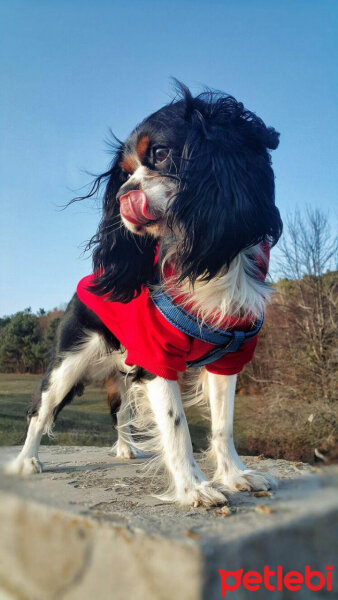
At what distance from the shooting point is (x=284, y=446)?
977 centimetres

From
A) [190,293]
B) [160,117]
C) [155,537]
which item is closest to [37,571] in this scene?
[155,537]

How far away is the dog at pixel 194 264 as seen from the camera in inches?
91.4

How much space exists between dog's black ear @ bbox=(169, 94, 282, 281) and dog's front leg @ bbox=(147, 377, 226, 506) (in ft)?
1.81

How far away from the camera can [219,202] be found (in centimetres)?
233

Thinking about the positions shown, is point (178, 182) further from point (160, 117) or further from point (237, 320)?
point (237, 320)

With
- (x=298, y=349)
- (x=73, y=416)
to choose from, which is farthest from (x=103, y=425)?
(x=298, y=349)

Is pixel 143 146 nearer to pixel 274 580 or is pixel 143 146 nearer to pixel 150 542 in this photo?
pixel 150 542

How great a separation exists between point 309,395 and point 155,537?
11.2m

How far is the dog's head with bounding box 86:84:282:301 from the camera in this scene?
2.31 meters

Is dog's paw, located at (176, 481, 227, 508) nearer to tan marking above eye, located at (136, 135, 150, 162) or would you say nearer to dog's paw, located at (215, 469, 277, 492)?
dog's paw, located at (215, 469, 277, 492)

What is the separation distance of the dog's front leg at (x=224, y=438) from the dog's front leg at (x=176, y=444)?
1.10 feet

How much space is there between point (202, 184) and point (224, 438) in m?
1.32

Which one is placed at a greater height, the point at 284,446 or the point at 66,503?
the point at 66,503

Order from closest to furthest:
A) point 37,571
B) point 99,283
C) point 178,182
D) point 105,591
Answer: point 105,591 < point 37,571 < point 178,182 < point 99,283
